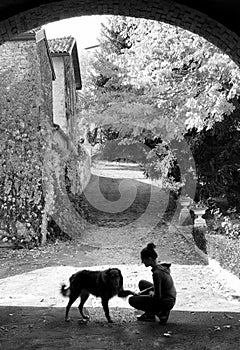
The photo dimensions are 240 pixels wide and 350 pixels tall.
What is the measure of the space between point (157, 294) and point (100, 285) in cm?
64

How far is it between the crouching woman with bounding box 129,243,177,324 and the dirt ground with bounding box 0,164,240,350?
7.3 inches

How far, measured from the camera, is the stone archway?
4.98m

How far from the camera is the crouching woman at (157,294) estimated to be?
5160 mm

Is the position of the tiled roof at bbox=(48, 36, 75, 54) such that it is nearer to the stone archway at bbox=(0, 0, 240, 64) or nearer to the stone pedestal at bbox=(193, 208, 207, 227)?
the stone pedestal at bbox=(193, 208, 207, 227)

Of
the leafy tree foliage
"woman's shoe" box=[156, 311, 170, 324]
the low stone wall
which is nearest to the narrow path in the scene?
the low stone wall

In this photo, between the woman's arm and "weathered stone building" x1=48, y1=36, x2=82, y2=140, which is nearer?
the woman's arm

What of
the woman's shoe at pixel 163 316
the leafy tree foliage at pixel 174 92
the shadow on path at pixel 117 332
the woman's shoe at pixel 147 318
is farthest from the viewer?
the leafy tree foliage at pixel 174 92

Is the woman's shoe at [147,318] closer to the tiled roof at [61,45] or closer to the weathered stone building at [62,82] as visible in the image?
the weathered stone building at [62,82]

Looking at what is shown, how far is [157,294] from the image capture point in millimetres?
5211

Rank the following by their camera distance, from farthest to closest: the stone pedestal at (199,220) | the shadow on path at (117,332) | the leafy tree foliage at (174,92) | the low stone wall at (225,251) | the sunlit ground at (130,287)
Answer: the stone pedestal at (199,220) < the leafy tree foliage at (174,92) < the low stone wall at (225,251) < the sunlit ground at (130,287) < the shadow on path at (117,332)

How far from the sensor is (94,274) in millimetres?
5277

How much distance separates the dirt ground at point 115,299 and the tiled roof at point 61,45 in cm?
656

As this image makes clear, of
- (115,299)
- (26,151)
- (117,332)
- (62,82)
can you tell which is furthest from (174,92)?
(62,82)

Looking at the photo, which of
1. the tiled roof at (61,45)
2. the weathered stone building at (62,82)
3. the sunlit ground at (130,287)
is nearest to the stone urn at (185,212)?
the sunlit ground at (130,287)
